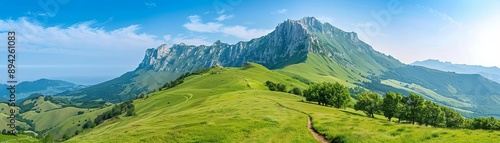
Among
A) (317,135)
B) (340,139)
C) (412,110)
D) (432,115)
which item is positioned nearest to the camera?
(340,139)

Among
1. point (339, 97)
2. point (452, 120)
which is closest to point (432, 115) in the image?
point (452, 120)

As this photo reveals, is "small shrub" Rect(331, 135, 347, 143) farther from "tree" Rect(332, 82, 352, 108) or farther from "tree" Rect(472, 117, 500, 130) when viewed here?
"tree" Rect(332, 82, 352, 108)

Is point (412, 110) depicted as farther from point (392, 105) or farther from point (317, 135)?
point (317, 135)

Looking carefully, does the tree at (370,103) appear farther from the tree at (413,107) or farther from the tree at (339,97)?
the tree at (413,107)

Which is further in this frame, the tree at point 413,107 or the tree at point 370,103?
the tree at point 370,103

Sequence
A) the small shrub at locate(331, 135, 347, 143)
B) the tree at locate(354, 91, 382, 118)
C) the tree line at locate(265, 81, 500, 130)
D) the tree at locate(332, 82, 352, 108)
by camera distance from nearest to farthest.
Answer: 1. the small shrub at locate(331, 135, 347, 143)
2. the tree line at locate(265, 81, 500, 130)
3. the tree at locate(354, 91, 382, 118)
4. the tree at locate(332, 82, 352, 108)

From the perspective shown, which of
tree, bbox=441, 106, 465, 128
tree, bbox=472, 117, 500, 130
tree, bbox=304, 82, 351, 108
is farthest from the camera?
tree, bbox=304, 82, 351, 108

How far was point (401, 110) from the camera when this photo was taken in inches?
3937

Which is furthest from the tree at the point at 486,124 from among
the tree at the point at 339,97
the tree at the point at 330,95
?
the tree at the point at 330,95

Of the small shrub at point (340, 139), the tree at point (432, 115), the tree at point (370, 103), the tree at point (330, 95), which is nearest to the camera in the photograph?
the small shrub at point (340, 139)

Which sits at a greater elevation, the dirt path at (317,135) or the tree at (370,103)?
the tree at (370,103)

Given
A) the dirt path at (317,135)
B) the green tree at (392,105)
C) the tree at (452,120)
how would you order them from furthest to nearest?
1. the tree at (452,120)
2. the green tree at (392,105)
3. the dirt path at (317,135)

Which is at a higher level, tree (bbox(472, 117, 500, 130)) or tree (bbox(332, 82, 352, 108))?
tree (bbox(332, 82, 352, 108))

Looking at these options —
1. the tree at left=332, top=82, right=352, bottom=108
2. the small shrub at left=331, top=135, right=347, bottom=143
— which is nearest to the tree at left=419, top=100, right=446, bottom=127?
the tree at left=332, top=82, right=352, bottom=108
